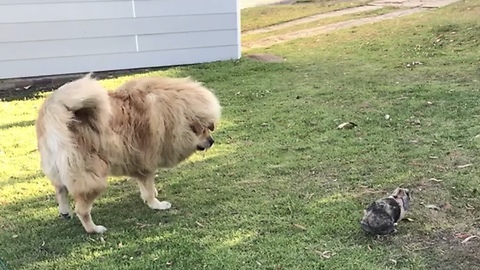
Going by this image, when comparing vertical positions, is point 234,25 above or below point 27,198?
above

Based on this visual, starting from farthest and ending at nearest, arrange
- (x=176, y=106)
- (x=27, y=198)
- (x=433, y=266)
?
(x=27, y=198)
(x=176, y=106)
(x=433, y=266)

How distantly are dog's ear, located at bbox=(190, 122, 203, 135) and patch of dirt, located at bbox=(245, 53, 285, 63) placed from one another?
5.21 metres

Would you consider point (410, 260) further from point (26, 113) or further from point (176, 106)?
point (26, 113)

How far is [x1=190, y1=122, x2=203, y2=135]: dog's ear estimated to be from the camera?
380 cm

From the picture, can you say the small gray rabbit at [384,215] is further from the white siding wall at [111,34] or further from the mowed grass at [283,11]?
the mowed grass at [283,11]

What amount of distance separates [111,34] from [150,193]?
510cm

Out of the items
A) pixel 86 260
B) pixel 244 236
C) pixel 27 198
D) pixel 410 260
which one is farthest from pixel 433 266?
pixel 27 198

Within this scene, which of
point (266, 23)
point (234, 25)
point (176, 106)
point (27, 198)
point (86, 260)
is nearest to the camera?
point (86, 260)

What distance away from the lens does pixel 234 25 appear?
9.02 meters

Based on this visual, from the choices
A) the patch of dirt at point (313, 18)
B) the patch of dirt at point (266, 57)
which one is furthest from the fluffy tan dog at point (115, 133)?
the patch of dirt at point (313, 18)

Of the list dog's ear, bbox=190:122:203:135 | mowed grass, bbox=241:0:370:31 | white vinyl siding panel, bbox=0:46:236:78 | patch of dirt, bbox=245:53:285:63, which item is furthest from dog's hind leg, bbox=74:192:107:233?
mowed grass, bbox=241:0:370:31

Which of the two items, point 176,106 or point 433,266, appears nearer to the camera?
point 433,266

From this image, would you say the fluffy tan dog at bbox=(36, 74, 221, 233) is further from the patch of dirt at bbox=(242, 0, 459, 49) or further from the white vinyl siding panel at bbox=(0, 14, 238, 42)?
the patch of dirt at bbox=(242, 0, 459, 49)

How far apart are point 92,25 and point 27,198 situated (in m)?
4.70
